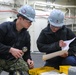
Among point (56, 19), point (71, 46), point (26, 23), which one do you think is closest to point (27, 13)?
point (26, 23)

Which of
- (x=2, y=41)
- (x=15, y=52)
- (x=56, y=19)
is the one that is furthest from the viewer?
(x=56, y=19)

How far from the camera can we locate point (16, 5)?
565 cm

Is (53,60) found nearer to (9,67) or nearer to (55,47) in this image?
(55,47)

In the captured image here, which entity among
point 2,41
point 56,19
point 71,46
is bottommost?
point 71,46

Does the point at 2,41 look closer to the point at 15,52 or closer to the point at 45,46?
the point at 15,52

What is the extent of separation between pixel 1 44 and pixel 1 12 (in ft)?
12.5

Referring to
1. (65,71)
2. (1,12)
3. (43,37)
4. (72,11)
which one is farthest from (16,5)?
(65,71)

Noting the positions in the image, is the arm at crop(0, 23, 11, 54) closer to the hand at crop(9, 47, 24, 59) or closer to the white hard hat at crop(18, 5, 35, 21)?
the hand at crop(9, 47, 24, 59)

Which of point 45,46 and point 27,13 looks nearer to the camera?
point 27,13

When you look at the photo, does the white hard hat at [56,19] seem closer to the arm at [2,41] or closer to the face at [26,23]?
the face at [26,23]

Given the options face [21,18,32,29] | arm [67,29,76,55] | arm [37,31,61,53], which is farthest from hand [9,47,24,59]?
arm [67,29,76,55]

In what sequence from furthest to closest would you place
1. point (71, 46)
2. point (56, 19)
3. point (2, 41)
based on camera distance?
point (71, 46), point (56, 19), point (2, 41)

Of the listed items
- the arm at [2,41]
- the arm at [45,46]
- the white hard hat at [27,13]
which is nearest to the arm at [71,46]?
the arm at [45,46]

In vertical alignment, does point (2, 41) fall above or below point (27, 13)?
below
